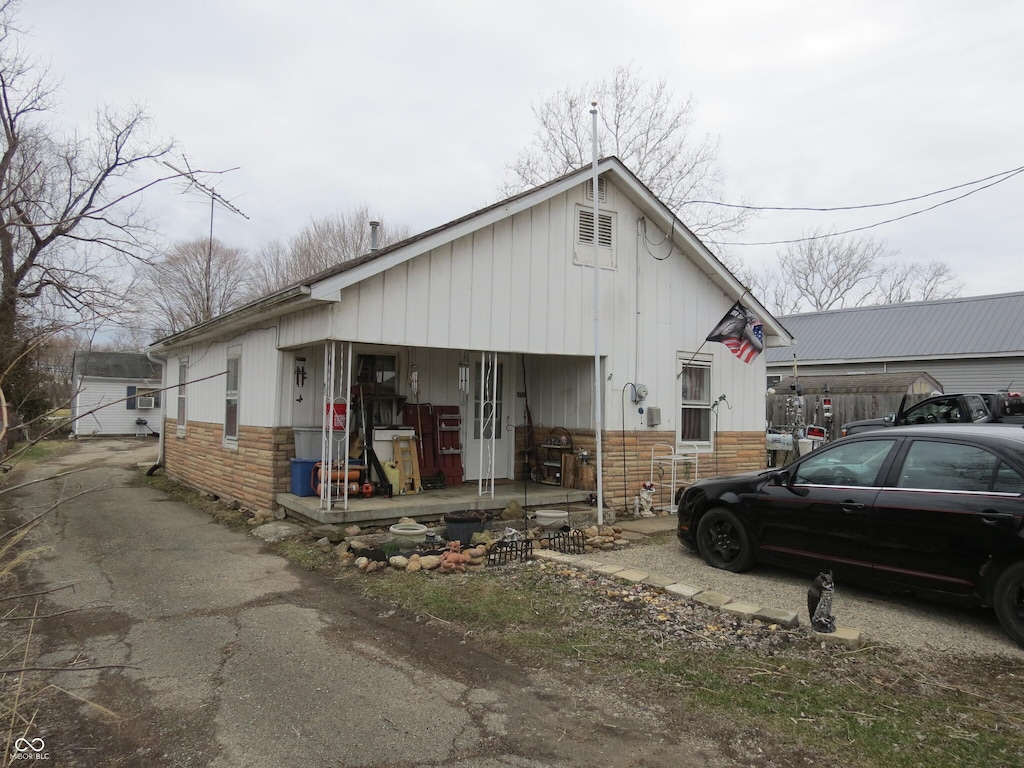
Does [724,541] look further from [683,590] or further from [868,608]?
[868,608]

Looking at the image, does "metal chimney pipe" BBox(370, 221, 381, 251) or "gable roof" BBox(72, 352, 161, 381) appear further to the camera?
"gable roof" BBox(72, 352, 161, 381)

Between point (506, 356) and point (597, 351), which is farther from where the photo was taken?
point (506, 356)

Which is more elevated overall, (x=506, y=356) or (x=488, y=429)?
(x=506, y=356)

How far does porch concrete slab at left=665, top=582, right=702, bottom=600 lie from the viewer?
574 cm

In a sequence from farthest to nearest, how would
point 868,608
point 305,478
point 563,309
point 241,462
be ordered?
point 241,462, point 563,309, point 305,478, point 868,608

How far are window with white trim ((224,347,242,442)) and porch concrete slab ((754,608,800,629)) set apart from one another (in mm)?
8277

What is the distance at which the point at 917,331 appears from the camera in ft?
72.7

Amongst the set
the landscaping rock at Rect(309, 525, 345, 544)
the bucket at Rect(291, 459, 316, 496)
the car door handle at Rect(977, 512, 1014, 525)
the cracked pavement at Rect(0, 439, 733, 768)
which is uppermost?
the car door handle at Rect(977, 512, 1014, 525)

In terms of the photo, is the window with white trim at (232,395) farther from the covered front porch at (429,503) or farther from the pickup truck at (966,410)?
the pickup truck at (966,410)

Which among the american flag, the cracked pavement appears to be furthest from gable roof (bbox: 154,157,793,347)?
the cracked pavement

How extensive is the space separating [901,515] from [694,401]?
19.1 feet

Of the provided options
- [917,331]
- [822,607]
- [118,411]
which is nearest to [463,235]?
[822,607]

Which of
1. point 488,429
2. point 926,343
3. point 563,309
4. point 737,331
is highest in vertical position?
point 926,343

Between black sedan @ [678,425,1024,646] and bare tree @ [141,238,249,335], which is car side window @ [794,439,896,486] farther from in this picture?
bare tree @ [141,238,249,335]
